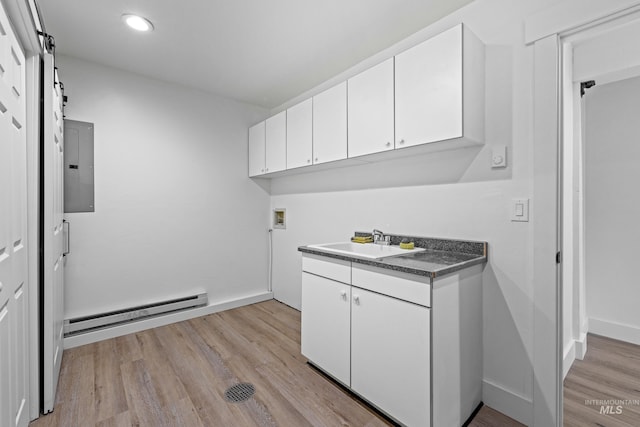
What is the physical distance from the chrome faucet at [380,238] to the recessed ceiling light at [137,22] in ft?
7.23

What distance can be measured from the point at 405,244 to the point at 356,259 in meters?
0.52

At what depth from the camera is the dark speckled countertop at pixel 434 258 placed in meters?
1.47

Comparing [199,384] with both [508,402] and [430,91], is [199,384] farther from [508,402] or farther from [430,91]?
[430,91]

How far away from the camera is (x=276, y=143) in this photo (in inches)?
123

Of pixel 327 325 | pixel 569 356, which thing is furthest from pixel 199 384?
pixel 569 356

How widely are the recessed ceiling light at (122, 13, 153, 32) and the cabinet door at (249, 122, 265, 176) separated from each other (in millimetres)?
1399

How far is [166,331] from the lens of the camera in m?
2.83

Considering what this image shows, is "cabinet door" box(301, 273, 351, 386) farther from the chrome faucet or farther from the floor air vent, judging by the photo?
the chrome faucet

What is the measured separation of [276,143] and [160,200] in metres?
1.31

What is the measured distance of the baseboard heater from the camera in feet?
8.27

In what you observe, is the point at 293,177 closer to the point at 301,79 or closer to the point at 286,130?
the point at 286,130

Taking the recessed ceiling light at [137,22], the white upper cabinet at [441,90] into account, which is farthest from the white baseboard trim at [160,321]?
the white upper cabinet at [441,90]

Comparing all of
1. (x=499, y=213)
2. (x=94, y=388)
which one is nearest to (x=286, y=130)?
(x=499, y=213)

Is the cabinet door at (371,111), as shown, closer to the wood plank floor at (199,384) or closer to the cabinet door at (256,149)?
the cabinet door at (256,149)
